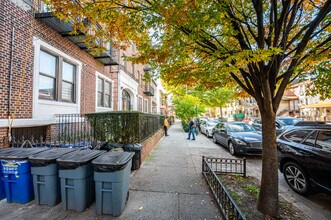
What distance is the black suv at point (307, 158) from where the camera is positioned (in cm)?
336

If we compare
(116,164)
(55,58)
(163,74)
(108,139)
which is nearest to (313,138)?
(163,74)

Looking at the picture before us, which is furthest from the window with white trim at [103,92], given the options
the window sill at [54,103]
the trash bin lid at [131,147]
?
the trash bin lid at [131,147]

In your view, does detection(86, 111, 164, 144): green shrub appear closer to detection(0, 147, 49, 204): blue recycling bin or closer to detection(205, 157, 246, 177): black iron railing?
detection(0, 147, 49, 204): blue recycling bin

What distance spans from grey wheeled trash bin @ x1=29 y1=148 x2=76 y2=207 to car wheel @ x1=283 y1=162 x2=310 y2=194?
5677 mm

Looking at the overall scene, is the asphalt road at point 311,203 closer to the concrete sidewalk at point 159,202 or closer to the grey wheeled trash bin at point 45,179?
the concrete sidewalk at point 159,202

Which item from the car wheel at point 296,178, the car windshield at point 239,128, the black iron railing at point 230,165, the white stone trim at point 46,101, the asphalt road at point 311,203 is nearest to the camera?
the asphalt road at point 311,203

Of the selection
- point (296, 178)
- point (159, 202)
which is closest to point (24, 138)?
point (159, 202)

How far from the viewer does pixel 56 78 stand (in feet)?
20.8

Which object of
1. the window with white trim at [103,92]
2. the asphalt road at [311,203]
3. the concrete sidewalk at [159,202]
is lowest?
the asphalt road at [311,203]

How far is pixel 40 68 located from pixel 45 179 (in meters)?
4.60

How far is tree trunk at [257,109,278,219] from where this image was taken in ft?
9.83

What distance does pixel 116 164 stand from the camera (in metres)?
2.67

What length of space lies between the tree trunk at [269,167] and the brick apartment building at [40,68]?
6.83 metres

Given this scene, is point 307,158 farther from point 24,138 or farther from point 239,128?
point 24,138
